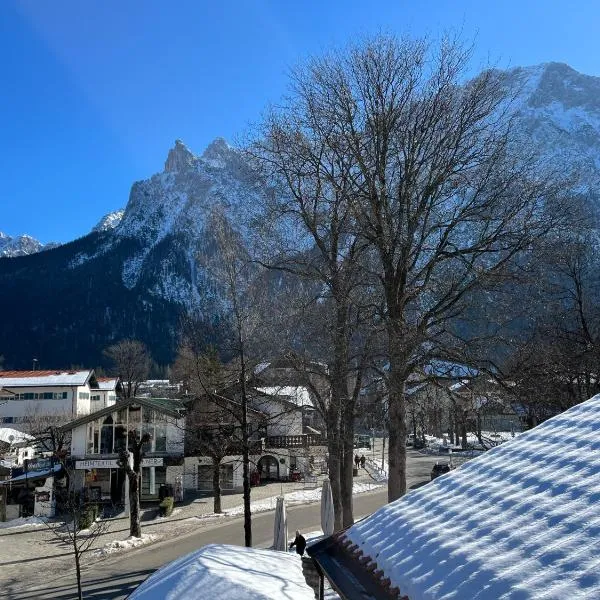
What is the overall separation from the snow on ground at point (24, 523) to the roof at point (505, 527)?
88.3ft

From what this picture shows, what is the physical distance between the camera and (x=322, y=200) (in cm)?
1641

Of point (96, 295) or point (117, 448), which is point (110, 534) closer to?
point (117, 448)

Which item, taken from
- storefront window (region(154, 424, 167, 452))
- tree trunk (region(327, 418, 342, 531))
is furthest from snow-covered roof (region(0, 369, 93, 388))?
tree trunk (region(327, 418, 342, 531))

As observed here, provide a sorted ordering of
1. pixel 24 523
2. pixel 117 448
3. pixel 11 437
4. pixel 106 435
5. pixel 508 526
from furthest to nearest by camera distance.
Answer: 1. pixel 11 437
2. pixel 106 435
3. pixel 117 448
4. pixel 24 523
5. pixel 508 526

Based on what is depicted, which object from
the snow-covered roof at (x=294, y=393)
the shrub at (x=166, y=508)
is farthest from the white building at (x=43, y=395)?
the snow-covered roof at (x=294, y=393)

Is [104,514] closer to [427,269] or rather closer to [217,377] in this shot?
[217,377]

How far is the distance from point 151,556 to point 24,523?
11145mm

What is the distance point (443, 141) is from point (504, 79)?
2.20 meters

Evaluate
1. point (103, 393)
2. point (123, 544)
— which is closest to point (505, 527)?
point (123, 544)

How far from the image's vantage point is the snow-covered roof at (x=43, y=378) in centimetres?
6975

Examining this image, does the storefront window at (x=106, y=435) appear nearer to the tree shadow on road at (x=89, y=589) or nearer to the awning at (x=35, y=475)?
the awning at (x=35, y=475)

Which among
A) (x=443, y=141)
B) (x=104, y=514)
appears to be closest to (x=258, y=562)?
(x=443, y=141)

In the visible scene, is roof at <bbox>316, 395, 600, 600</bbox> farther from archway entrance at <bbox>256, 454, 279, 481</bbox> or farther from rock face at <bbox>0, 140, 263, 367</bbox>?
rock face at <bbox>0, 140, 263, 367</bbox>

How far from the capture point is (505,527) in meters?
4.31
